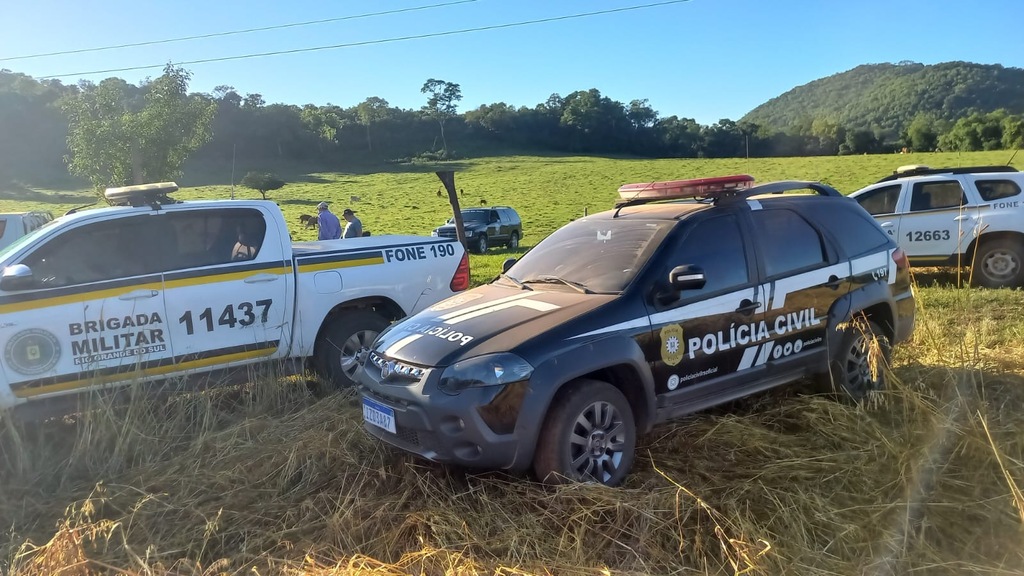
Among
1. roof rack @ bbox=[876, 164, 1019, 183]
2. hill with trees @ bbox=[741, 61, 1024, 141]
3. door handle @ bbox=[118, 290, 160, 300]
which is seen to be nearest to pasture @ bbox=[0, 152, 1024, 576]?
door handle @ bbox=[118, 290, 160, 300]

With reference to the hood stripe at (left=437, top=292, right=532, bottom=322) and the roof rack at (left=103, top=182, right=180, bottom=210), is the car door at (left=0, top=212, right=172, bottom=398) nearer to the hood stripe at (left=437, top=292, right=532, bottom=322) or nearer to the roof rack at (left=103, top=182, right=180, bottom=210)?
the roof rack at (left=103, top=182, right=180, bottom=210)

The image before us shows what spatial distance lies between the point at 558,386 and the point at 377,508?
1197 millimetres

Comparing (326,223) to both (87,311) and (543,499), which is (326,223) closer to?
(87,311)

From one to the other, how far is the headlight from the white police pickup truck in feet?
7.28

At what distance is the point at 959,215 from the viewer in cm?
955

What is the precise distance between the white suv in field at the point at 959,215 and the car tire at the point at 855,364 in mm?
5628

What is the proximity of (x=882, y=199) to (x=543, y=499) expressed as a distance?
33.1 feet

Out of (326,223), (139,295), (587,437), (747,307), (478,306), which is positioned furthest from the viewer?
(326,223)

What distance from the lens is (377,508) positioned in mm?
3705

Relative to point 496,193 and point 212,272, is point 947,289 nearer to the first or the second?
point 212,272

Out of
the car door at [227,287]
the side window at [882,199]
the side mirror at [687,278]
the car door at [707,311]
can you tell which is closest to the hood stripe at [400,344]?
the car door at [707,311]

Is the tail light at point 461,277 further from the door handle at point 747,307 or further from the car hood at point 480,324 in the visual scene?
the door handle at point 747,307

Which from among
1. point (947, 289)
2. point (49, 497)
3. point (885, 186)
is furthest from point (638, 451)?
point (885, 186)

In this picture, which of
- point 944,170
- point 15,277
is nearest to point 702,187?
point 15,277
